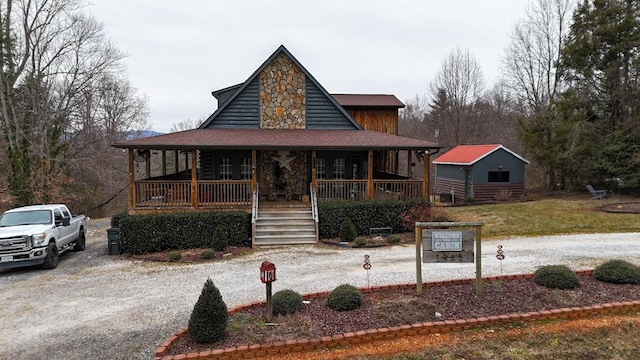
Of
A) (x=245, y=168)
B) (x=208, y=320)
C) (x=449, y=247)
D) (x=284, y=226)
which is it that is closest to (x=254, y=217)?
(x=284, y=226)

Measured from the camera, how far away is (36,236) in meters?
10.9

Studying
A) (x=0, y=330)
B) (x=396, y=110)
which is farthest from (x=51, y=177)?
(x=396, y=110)

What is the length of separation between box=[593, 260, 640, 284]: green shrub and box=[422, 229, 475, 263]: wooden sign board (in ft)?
10.1

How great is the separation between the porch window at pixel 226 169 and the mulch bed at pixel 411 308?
1129cm

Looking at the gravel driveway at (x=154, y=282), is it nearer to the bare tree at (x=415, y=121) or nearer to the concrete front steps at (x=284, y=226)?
the concrete front steps at (x=284, y=226)

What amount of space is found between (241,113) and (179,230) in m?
6.41

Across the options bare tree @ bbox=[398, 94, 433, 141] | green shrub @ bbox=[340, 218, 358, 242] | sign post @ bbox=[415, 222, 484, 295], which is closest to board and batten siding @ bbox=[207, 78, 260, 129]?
green shrub @ bbox=[340, 218, 358, 242]

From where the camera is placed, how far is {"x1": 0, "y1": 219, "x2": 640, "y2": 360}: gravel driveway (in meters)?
6.48

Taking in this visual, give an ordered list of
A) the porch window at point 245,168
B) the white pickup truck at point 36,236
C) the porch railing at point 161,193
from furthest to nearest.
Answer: the porch window at point 245,168, the porch railing at point 161,193, the white pickup truck at point 36,236

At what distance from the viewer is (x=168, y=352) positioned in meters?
5.50

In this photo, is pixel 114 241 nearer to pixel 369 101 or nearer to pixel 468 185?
pixel 369 101

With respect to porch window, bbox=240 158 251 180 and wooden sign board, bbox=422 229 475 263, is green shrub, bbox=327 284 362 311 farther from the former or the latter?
porch window, bbox=240 158 251 180

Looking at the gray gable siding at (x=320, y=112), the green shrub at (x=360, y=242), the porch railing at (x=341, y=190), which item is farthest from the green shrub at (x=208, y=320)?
the gray gable siding at (x=320, y=112)

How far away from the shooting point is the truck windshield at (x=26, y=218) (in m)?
11.8
